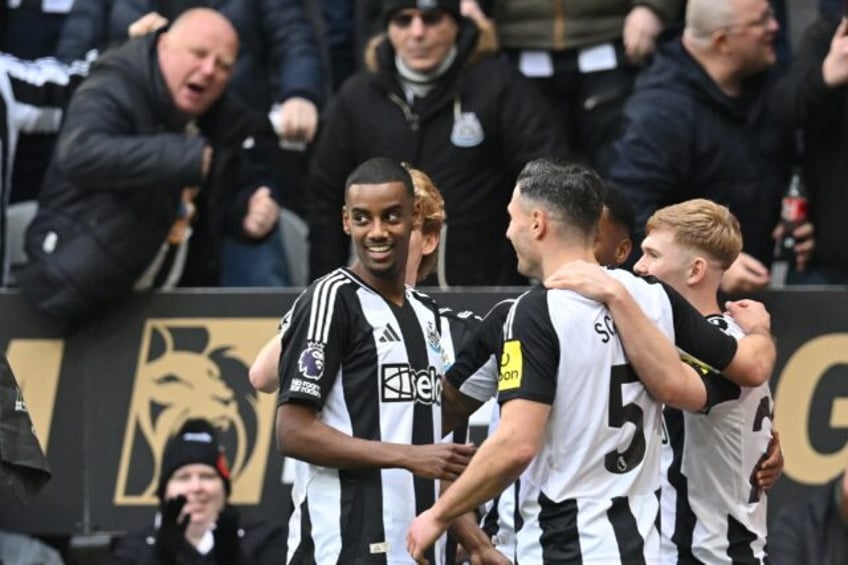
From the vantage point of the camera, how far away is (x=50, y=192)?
9117mm

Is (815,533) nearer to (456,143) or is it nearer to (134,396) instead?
(456,143)

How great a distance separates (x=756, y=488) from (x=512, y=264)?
10.7 feet

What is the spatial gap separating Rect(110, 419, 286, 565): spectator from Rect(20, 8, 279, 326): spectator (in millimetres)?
792

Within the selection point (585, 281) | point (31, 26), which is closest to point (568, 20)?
point (31, 26)

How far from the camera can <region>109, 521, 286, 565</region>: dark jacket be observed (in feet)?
29.0

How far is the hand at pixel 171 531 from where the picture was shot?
8805 mm

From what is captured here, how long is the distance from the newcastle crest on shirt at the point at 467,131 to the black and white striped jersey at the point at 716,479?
3091mm

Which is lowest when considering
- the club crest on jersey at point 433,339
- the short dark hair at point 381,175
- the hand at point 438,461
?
the hand at point 438,461

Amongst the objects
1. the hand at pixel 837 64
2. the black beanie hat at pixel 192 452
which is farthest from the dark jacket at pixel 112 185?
the hand at pixel 837 64

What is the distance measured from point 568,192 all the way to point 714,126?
3.56m

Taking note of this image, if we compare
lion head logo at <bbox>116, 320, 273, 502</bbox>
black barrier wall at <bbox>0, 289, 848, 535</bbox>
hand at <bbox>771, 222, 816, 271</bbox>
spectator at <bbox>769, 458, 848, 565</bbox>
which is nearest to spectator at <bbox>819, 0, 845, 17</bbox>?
hand at <bbox>771, 222, 816, 271</bbox>

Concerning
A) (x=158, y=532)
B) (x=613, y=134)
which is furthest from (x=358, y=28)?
(x=158, y=532)

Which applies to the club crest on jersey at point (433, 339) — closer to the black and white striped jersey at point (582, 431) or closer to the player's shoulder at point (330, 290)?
the player's shoulder at point (330, 290)

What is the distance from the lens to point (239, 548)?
8867 millimetres
